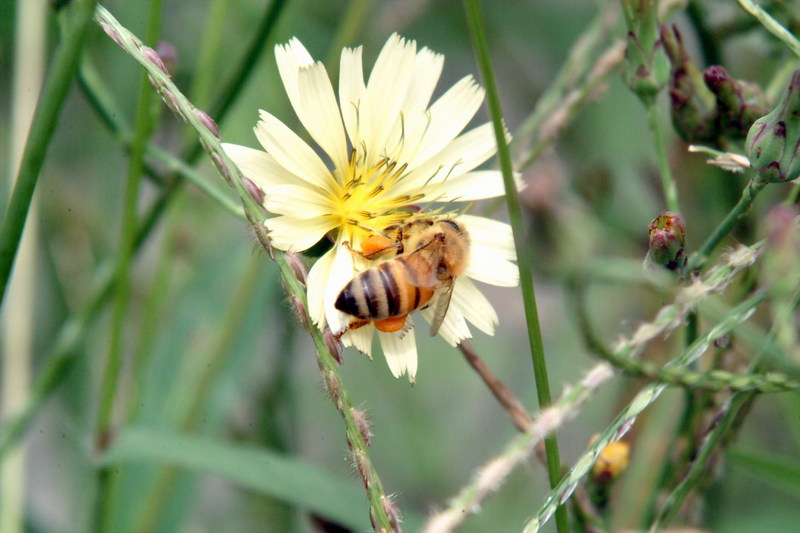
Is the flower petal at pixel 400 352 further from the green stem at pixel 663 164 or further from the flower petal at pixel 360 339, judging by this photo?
the green stem at pixel 663 164

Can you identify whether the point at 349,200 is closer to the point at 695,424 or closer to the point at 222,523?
the point at 695,424

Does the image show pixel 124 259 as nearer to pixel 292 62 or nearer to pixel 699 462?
A: pixel 292 62

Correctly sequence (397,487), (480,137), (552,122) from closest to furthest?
1. (480,137)
2. (552,122)
3. (397,487)

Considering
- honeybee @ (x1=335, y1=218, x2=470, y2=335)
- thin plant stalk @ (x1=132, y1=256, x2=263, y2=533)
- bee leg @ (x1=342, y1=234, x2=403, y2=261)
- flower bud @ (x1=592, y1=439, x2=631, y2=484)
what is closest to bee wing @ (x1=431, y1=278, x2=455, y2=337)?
honeybee @ (x1=335, y1=218, x2=470, y2=335)

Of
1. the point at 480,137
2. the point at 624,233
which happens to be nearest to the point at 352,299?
the point at 480,137

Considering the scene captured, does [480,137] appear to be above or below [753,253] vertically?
above

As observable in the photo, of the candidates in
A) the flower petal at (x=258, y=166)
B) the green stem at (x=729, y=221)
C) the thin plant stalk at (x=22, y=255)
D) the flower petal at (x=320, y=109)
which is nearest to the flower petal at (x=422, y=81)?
the flower petal at (x=320, y=109)
